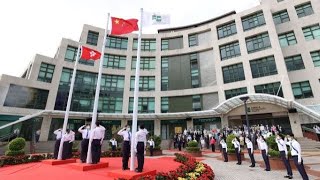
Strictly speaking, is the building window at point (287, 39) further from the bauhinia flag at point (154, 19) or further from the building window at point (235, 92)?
the bauhinia flag at point (154, 19)

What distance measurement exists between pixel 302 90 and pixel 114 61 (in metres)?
28.1

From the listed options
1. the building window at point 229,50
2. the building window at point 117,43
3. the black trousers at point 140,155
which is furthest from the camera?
the building window at point 117,43

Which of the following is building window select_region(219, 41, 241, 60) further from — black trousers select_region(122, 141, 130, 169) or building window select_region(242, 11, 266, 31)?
black trousers select_region(122, 141, 130, 169)

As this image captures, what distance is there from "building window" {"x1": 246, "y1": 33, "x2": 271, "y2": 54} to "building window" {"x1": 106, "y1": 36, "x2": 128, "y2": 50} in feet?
67.3

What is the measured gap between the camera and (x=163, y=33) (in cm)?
3584

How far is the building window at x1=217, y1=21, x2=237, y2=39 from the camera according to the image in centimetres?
3020

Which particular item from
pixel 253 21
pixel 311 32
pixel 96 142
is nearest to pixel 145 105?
pixel 253 21

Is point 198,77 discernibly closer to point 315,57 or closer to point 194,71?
point 194,71

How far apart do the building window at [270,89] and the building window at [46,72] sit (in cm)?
2915

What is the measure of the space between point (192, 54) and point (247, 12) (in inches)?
404

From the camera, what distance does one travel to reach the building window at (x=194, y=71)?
3137cm

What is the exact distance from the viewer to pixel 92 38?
3319 centimetres

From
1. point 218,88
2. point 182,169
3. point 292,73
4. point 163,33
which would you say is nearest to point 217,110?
point 218,88

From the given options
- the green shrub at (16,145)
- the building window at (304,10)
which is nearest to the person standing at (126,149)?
the green shrub at (16,145)
